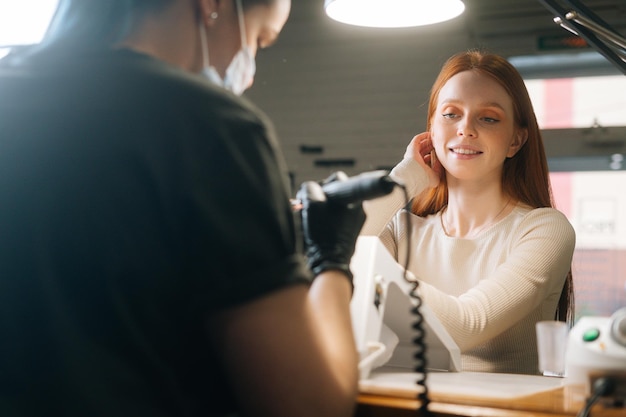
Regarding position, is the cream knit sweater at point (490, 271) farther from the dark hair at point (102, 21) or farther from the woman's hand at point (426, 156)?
the dark hair at point (102, 21)

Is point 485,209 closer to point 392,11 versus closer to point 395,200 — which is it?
point 395,200

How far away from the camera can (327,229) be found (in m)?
1.18

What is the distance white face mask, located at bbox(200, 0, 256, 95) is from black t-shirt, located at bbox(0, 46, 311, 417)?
15 cm

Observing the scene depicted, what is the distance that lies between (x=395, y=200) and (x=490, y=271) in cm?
38

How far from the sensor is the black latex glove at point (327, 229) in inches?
45.4

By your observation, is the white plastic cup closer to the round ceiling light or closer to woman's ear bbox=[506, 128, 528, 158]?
woman's ear bbox=[506, 128, 528, 158]

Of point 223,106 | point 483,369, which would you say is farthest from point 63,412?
point 483,369

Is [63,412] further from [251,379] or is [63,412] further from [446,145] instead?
[446,145]

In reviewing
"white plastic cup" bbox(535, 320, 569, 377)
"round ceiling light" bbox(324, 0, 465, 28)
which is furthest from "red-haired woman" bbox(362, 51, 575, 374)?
"white plastic cup" bbox(535, 320, 569, 377)

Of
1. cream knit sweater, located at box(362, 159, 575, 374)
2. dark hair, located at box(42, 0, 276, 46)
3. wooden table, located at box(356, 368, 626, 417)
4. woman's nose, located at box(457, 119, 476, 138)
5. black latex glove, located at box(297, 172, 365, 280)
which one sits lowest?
cream knit sweater, located at box(362, 159, 575, 374)

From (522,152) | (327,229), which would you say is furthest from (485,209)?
(327,229)

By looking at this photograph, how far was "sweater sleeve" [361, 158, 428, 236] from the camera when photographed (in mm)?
2324

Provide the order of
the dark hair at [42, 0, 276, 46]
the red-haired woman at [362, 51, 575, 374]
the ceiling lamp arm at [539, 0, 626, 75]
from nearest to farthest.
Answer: the dark hair at [42, 0, 276, 46], the ceiling lamp arm at [539, 0, 626, 75], the red-haired woman at [362, 51, 575, 374]

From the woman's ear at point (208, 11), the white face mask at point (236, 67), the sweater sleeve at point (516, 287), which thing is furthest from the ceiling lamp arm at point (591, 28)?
the woman's ear at point (208, 11)
